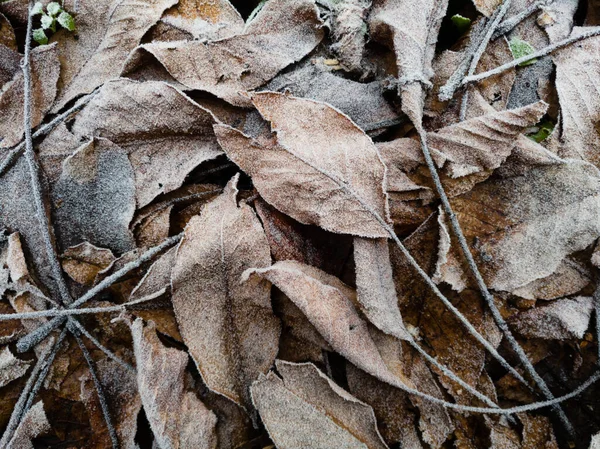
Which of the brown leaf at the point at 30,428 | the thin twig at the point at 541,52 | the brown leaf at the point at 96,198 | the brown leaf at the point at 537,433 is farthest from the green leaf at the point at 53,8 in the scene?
the brown leaf at the point at 537,433

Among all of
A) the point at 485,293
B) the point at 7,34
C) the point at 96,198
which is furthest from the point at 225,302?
the point at 7,34

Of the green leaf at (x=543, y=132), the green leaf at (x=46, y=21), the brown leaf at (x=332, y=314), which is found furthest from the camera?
the green leaf at (x=46, y=21)

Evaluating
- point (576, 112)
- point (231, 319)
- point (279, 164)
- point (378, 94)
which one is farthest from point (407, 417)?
point (576, 112)

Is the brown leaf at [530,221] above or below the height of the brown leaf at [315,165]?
below

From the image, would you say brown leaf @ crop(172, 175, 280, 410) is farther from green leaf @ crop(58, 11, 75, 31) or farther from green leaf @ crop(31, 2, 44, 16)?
green leaf @ crop(31, 2, 44, 16)

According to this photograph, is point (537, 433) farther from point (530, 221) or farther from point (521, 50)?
point (521, 50)

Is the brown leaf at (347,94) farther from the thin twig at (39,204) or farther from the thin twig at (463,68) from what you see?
the thin twig at (39,204)

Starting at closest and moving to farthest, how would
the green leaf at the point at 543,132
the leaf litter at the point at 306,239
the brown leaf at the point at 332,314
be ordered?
the brown leaf at the point at 332,314 < the leaf litter at the point at 306,239 < the green leaf at the point at 543,132

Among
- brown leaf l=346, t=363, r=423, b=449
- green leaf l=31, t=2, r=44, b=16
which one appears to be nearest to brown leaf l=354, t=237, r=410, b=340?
brown leaf l=346, t=363, r=423, b=449
